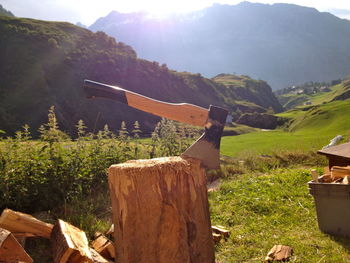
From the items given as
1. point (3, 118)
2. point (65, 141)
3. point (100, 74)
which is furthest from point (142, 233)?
point (100, 74)

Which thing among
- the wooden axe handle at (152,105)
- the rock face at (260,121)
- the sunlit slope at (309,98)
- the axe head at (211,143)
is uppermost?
the wooden axe handle at (152,105)

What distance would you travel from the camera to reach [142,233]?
2100 millimetres

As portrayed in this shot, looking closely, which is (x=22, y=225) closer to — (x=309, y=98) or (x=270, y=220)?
(x=270, y=220)

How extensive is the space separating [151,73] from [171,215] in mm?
62333

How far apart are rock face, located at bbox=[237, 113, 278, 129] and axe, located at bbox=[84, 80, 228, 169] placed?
47337 millimetres

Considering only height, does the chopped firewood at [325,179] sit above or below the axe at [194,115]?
below

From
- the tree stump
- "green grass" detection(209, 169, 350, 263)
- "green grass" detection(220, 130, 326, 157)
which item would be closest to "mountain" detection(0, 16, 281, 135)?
"green grass" detection(220, 130, 326, 157)

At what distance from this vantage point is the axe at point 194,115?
312 centimetres

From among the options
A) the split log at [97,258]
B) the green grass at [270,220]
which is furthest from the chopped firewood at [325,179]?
the split log at [97,258]

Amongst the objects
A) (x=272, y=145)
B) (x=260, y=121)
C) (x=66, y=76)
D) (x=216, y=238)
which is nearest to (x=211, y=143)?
(x=216, y=238)

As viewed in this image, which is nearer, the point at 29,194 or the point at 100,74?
the point at 29,194

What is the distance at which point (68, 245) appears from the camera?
248cm

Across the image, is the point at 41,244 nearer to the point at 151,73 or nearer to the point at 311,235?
the point at 311,235

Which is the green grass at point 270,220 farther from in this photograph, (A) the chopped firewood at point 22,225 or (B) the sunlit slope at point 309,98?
(B) the sunlit slope at point 309,98
